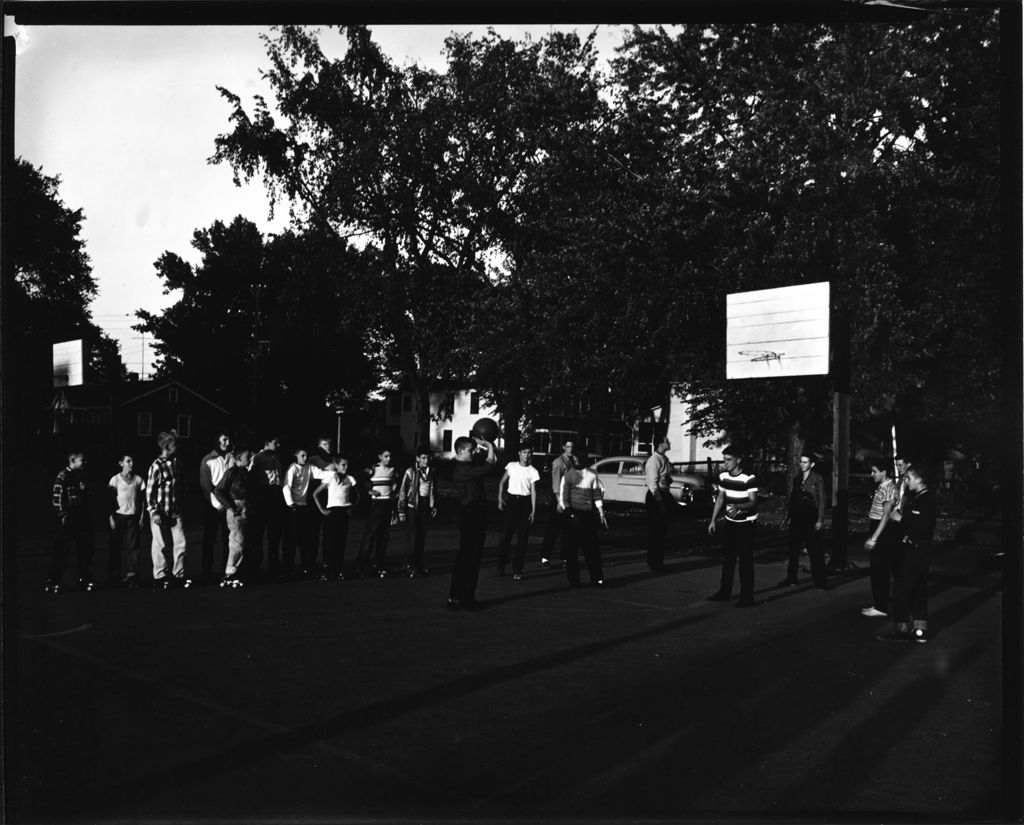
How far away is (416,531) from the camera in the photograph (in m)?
13.8

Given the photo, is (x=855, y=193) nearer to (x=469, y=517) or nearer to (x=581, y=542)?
(x=581, y=542)

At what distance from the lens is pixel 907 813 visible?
4605mm

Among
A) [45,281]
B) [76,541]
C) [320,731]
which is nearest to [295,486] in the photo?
[76,541]

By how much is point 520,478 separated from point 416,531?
148 centimetres

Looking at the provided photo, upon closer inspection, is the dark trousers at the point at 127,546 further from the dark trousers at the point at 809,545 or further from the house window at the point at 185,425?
the house window at the point at 185,425

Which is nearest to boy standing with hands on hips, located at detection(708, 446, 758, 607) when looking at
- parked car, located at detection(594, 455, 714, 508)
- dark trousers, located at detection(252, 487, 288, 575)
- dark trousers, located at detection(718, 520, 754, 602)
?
dark trousers, located at detection(718, 520, 754, 602)

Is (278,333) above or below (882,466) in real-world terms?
above

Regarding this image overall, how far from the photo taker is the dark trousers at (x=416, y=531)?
13.5m

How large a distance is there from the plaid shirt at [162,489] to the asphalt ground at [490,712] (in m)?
0.88

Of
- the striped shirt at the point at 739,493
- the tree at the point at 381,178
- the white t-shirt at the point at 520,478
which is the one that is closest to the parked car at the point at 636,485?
the tree at the point at 381,178

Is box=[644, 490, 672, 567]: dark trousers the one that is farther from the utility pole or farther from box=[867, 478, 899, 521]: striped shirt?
box=[867, 478, 899, 521]: striped shirt

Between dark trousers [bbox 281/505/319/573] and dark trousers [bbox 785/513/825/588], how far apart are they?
566 cm

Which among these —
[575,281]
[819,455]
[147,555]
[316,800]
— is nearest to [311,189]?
[575,281]

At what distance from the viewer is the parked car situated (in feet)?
94.0
